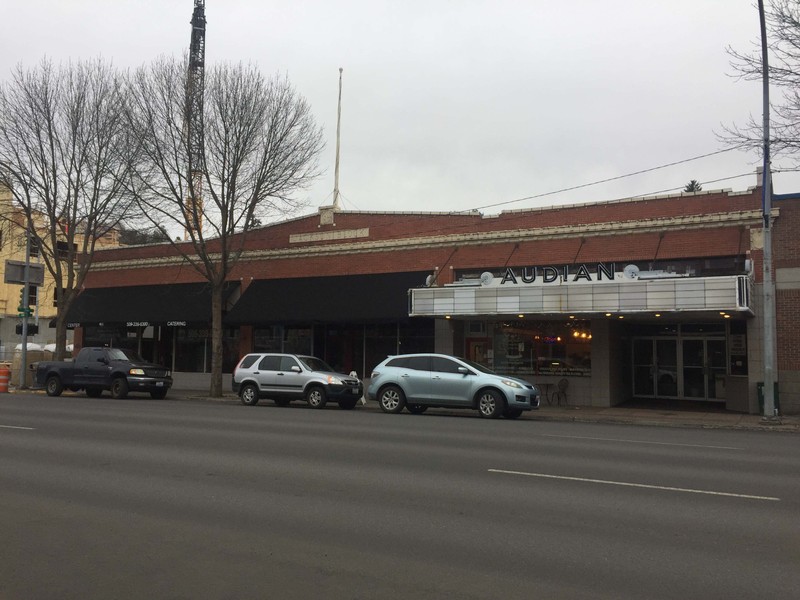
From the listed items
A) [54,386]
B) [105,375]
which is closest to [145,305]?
[54,386]

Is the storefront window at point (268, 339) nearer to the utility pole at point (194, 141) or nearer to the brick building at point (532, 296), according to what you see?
the brick building at point (532, 296)

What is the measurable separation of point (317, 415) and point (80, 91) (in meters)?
16.2

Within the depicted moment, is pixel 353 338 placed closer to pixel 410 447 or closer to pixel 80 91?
pixel 80 91

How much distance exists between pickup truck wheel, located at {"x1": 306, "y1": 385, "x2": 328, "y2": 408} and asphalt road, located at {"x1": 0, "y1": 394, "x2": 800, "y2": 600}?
7761 millimetres

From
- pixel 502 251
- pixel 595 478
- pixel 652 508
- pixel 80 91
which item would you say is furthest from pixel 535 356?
pixel 80 91

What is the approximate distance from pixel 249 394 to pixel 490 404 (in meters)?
7.94

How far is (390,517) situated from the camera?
6.76m

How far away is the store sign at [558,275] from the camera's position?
19375mm

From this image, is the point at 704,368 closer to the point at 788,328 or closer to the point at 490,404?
the point at 788,328

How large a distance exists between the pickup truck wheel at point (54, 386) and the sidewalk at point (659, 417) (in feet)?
35.4

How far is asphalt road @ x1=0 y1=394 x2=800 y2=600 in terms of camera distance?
498cm

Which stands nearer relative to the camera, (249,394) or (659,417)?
(659,417)

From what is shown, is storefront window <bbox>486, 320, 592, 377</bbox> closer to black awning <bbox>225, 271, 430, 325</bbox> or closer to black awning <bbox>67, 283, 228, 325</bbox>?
black awning <bbox>225, 271, 430, 325</bbox>

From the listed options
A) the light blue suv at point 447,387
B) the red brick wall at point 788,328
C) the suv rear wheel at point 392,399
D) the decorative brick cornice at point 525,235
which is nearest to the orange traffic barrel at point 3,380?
the decorative brick cornice at point 525,235
